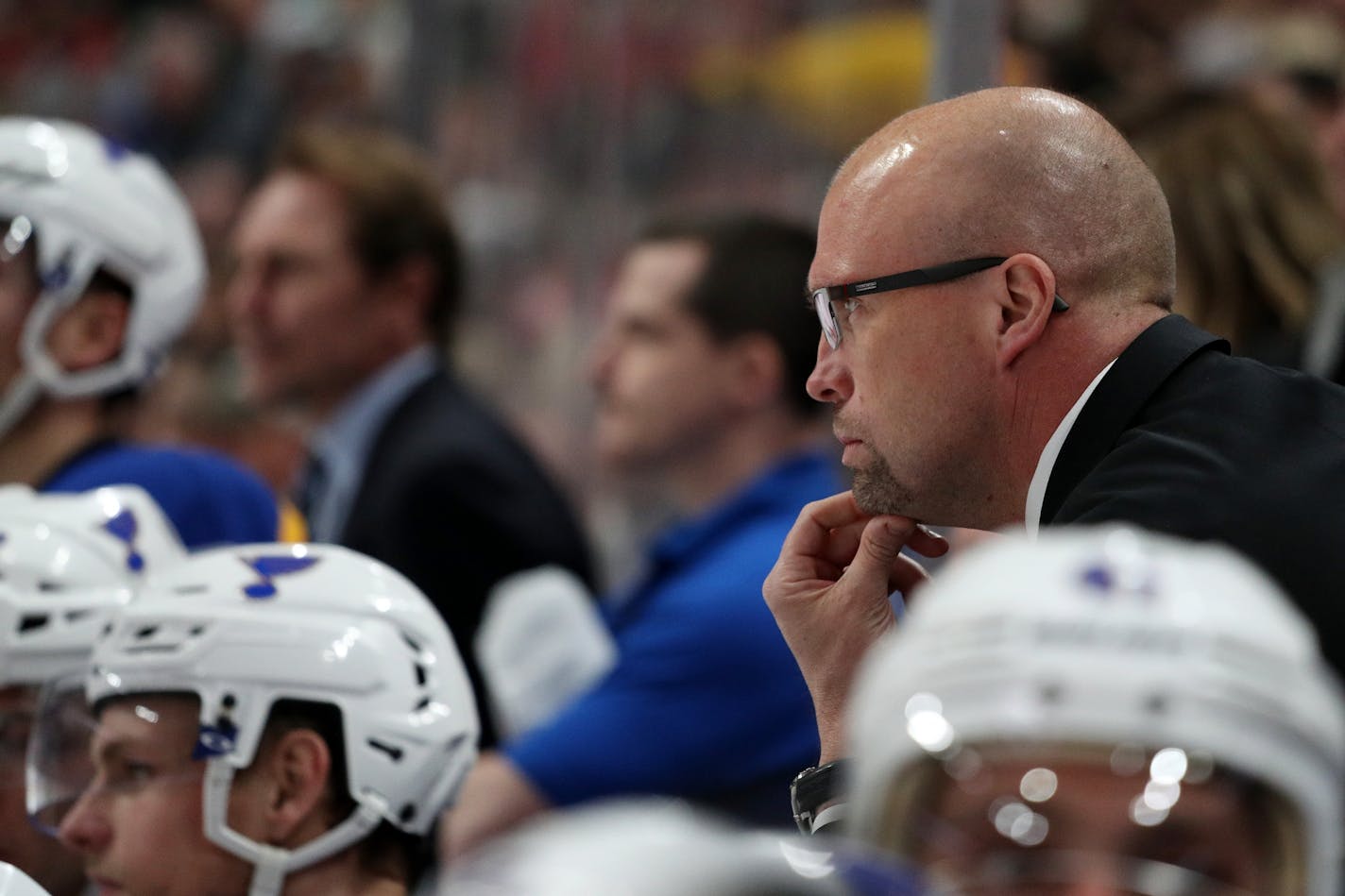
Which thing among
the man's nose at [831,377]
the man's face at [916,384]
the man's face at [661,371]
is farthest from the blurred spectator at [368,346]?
the man's face at [916,384]

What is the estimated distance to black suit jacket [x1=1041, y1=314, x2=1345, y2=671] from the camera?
6.48 feet

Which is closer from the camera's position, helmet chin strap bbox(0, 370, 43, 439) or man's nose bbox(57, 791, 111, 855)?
man's nose bbox(57, 791, 111, 855)

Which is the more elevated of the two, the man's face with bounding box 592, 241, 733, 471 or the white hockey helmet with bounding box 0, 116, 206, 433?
the white hockey helmet with bounding box 0, 116, 206, 433

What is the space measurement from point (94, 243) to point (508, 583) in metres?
1.08

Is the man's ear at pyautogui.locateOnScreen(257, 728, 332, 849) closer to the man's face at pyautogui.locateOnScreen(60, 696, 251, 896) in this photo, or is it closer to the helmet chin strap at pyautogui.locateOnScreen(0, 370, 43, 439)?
the man's face at pyautogui.locateOnScreen(60, 696, 251, 896)

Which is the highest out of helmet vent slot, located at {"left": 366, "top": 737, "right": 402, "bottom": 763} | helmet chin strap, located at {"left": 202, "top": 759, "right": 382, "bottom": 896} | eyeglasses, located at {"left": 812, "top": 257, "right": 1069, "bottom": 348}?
eyeglasses, located at {"left": 812, "top": 257, "right": 1069, "bottom": 348}

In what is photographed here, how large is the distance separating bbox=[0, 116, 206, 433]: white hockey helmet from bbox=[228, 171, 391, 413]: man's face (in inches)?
27.8

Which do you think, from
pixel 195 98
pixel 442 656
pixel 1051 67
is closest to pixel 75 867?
pixel 442 656

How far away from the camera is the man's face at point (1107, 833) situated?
4.21ft

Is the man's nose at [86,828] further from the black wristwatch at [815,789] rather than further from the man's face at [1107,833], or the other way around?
the man's face at [1107,833]

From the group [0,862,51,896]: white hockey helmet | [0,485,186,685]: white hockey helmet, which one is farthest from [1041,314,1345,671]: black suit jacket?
[0,485,186,685]: white hockey helmet

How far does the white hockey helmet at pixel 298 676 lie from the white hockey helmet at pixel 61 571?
221 millimetres

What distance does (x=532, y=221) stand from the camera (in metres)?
6.75

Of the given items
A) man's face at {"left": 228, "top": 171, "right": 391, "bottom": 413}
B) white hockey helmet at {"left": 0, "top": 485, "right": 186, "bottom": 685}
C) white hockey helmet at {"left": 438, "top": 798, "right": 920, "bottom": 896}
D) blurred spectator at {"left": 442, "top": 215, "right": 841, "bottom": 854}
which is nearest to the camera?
white hockey helmet at {"left": 438, "top": 798, "right": 920, "bottom": 896}
